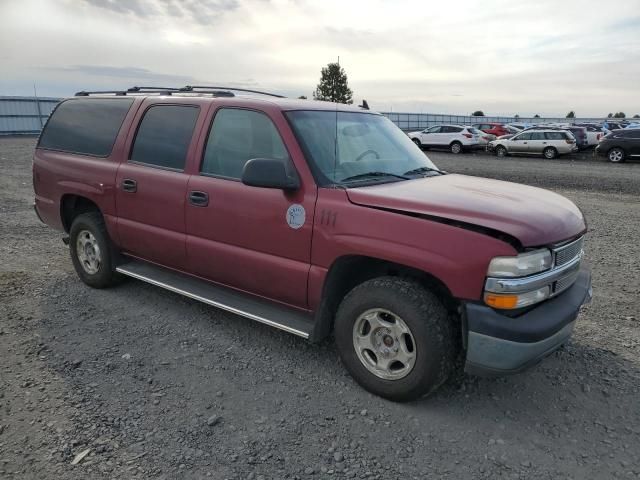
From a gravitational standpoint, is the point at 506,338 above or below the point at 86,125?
below

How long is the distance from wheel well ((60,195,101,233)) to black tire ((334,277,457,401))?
10.6ft

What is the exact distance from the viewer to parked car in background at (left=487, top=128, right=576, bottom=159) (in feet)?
78.9

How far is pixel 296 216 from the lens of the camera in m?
3.49

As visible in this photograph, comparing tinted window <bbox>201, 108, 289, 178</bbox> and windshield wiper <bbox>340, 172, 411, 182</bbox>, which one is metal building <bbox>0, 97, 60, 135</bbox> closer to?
tinted window <bbox>201, 108, 289, 178</bbox>

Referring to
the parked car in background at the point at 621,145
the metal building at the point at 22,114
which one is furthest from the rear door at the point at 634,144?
the metal building at the point at 22,114

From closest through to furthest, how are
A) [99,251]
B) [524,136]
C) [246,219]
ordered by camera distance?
[246,219] < [99,251] < [524,136]

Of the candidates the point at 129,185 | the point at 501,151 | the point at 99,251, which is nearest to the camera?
the point at 129,185

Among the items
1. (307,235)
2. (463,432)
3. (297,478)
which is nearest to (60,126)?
(307,235)

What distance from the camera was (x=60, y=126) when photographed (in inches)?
214

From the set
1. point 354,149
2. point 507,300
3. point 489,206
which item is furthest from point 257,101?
point 507,300

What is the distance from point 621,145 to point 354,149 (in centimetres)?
2192

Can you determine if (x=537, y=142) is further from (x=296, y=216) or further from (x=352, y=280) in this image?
(x=296, y=216)

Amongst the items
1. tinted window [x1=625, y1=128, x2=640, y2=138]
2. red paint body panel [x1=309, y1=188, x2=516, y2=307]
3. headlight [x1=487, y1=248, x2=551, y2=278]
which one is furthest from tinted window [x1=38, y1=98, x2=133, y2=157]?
tinted window [x1=625, y1=128, x2=640, y2=138]

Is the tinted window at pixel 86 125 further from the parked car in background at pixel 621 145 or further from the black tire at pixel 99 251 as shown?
the parked car in background at pixel 621 145
